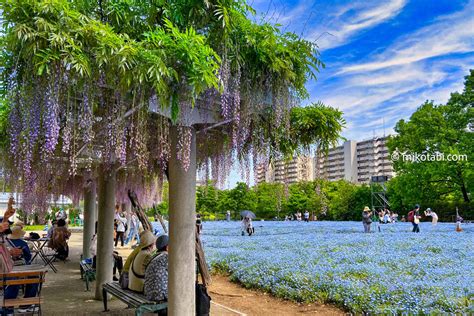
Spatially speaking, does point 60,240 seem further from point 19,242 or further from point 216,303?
point 216,303

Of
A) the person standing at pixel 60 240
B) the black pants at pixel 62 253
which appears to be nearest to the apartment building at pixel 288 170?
the person standing at pixel 60 240

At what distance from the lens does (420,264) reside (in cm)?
968

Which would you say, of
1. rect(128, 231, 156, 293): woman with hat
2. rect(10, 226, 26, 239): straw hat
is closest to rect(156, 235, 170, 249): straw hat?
rect(128, 231, 156, 293): woman with hat

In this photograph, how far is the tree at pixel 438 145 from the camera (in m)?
30.5

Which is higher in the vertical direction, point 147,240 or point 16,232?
point 147,240

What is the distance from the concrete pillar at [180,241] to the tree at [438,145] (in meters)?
29.6

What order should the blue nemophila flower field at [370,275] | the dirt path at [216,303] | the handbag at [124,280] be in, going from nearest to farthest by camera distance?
the handbag at [124,280] < the blue nemophila flower field at [370,275] < the dirt path at [216,303]

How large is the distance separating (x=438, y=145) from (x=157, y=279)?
3104cm

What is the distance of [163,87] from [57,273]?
9125 millimetres

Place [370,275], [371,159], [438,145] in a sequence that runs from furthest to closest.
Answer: [371,159] < [438,145] < [370,275]

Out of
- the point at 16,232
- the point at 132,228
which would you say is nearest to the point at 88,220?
the point at 16,232

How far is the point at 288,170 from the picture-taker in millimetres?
6633

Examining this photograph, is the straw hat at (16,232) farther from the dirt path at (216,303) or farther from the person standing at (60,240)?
the person standing at (60,240)

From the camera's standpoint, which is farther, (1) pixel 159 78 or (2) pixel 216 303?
(2) pixel 216 303
